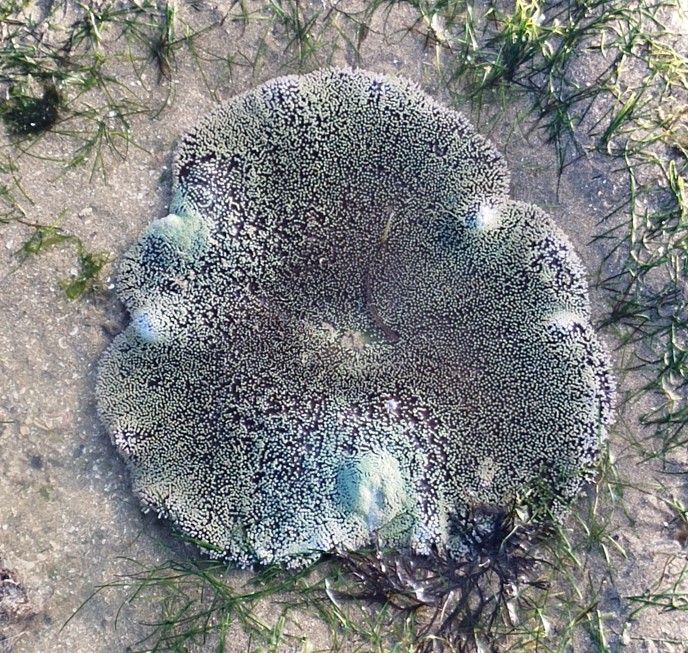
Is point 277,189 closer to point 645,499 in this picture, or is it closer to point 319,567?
point 319,567

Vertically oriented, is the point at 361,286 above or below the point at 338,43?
A: below

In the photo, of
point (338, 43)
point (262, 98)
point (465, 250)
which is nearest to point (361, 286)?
point (465, 250)

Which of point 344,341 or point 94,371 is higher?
point 344,341

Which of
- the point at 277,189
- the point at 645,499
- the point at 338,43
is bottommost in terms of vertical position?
the point at 645,499
